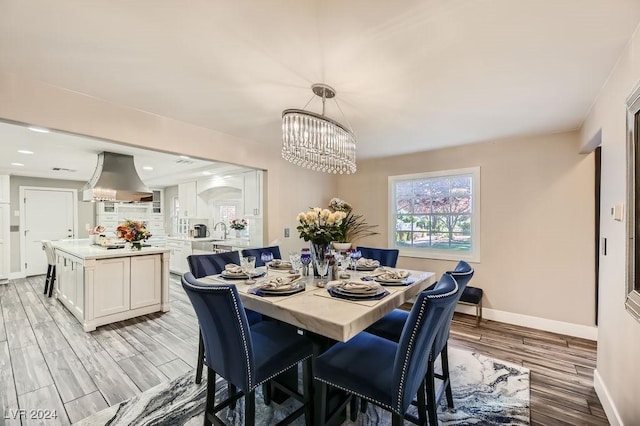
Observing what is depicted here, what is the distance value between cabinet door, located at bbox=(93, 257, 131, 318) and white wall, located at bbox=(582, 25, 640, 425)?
4.68 m

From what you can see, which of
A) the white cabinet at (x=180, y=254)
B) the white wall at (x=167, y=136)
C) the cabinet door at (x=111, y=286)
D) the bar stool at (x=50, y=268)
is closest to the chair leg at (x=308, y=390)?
the white wall at (x=167, y=136)

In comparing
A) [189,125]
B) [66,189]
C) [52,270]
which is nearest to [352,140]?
[189,125]

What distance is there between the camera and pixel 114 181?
407cm

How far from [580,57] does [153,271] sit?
4817mm

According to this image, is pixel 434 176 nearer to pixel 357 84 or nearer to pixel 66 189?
pixel 357 84

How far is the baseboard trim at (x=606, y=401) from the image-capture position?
1735 mm

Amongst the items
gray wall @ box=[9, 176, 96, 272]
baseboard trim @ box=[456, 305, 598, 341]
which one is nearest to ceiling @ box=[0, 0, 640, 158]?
baseboard trim @ box=[456, 305, 598, 341]

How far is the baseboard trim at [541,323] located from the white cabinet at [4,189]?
8.96m

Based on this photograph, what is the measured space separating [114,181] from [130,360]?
8.68 ft

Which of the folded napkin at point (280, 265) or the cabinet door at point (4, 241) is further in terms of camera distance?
the cabinet door at point (4, 241)

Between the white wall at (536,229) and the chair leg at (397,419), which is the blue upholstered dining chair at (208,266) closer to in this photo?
the chair leg at (397,419)

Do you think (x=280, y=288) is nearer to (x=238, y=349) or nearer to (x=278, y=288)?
(x=278, y=288)

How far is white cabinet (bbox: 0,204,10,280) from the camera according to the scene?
18.7 ft

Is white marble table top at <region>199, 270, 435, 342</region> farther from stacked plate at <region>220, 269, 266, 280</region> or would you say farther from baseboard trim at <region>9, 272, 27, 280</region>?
baseboard trim at <region>9, 272, 27, 280</region>
